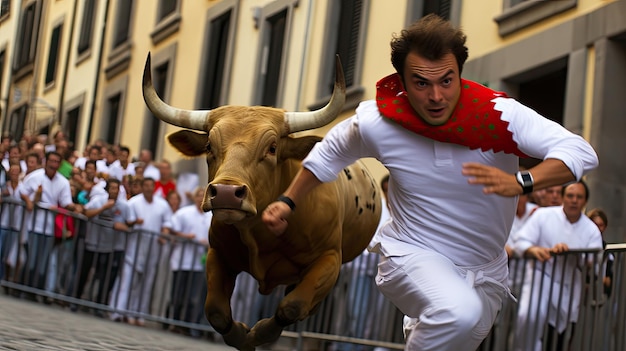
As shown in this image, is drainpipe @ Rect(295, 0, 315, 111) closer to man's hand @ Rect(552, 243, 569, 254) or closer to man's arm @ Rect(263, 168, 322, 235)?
man's hand @ Rect(552, 243, 569, 254)

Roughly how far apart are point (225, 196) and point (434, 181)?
171 cm

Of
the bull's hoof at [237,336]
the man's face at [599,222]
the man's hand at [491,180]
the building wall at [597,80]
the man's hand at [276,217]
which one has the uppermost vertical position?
the building wall at [597,80]

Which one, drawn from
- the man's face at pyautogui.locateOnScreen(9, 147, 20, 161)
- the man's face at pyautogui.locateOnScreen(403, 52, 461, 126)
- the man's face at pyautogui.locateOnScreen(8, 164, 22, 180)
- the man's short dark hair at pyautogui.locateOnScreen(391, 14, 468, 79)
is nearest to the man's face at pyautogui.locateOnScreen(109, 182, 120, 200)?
the man's face at pyautogui.locateOnScreen(8, 164, 22, 180)

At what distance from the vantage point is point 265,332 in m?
8.68

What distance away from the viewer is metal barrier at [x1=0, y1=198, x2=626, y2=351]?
42.0 feet

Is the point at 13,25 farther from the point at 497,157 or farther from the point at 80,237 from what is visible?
the point at 497,157

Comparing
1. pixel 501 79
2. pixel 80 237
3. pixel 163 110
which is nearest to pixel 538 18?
pixel 501 79

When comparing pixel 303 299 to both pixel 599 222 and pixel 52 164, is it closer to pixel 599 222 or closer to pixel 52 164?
pixel 599 222

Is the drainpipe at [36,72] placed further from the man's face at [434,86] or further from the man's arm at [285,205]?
the man's face at [434,86]

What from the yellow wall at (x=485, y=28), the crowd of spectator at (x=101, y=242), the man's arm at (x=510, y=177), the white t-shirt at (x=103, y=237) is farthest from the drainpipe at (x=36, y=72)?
the man's arm at (x=510, y=177)

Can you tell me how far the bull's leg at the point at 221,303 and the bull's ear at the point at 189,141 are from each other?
2.18 ft

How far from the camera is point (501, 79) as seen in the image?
15.6 meters

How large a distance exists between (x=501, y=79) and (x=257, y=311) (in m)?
3.81

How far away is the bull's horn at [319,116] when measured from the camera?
A: 881 cm
